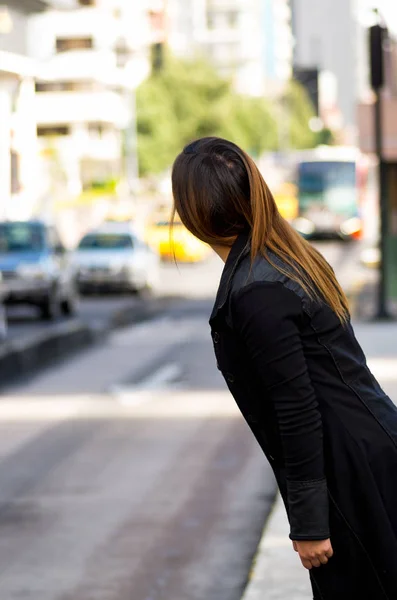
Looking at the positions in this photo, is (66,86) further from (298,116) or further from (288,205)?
(298,116)

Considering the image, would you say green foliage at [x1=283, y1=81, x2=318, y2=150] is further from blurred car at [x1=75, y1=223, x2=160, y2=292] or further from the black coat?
the black coat

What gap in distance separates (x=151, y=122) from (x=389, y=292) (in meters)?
68.8

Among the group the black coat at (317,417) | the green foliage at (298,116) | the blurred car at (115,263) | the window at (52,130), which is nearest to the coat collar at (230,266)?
the black coat at (317,417)

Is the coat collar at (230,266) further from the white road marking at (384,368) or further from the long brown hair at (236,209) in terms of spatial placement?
the white road marking at (384,368)

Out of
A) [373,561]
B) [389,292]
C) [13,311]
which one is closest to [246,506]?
[373,561]

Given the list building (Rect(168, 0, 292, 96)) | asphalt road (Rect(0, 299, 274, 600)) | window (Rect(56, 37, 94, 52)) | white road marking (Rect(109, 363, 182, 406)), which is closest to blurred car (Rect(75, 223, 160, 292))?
white road marking (Rect(109, 363, 182, 406))

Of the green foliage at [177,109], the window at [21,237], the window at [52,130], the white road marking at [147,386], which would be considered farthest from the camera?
the window at [52,130]

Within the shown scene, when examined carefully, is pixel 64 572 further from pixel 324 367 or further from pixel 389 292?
pixel 389 292

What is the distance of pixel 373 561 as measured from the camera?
2947mm

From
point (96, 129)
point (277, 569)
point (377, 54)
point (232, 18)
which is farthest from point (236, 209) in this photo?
point (232, 18)

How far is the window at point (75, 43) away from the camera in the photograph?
339ft

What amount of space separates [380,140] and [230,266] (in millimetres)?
19074

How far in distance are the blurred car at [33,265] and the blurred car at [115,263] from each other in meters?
6.67

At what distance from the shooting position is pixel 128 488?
351 inches
